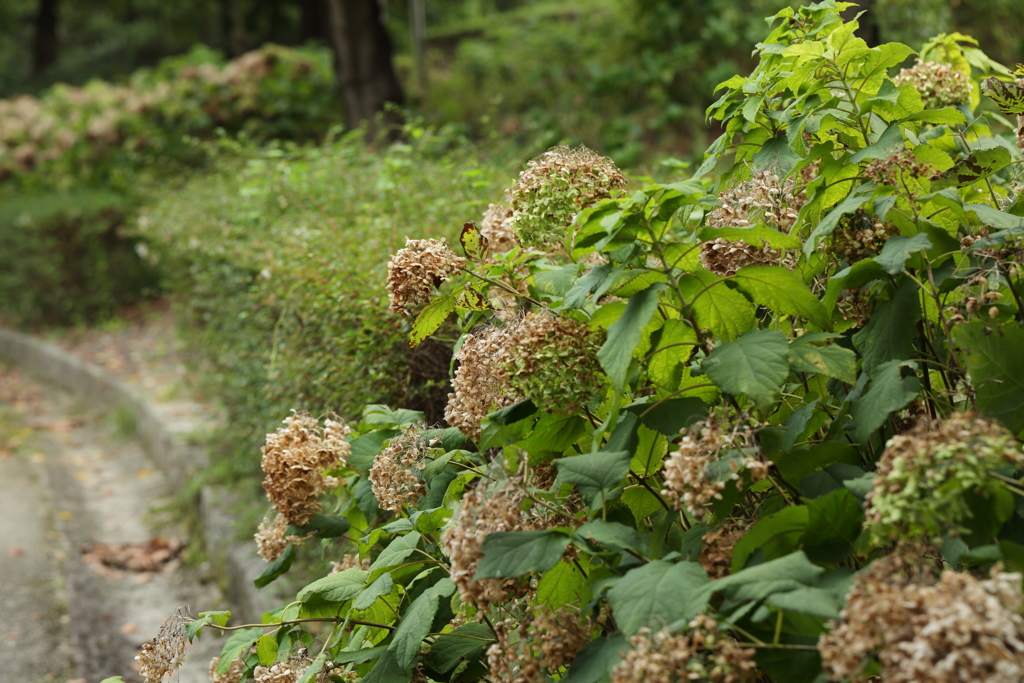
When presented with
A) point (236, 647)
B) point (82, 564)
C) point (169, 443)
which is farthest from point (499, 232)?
point (169, 443)

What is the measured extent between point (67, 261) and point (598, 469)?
10.0 metres

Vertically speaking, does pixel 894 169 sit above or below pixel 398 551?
above

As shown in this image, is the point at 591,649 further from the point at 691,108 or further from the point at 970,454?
the point at 691,108

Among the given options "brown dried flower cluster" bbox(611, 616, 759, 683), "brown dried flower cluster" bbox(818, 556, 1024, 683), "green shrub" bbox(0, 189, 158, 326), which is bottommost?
"green shrub" bbox(0, 189, 158, 326)

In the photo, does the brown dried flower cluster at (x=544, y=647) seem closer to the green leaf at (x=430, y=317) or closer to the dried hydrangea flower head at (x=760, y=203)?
the green leaf at (x=430, y=317)

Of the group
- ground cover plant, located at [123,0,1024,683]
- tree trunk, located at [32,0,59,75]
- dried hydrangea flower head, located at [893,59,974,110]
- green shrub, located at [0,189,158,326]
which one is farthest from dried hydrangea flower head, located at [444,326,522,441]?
tree trunk, located at [32,0,59,75]

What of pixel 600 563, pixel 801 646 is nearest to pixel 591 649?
pixel 600 563

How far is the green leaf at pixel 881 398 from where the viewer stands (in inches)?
49.6

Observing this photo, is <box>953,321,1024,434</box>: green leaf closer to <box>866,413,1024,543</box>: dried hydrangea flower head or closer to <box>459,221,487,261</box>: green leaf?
<box>866,413,1024,543</box>: dried hydrangea flower head

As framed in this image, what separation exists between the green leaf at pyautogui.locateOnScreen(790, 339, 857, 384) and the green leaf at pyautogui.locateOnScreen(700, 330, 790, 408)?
5cm

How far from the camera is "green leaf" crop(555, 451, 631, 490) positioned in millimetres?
1294

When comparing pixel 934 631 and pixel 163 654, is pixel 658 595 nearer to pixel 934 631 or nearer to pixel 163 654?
pixel 934 631

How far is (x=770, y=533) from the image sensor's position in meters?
1.19

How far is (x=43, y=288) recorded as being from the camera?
991 centimetres
